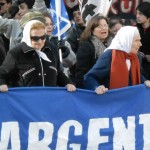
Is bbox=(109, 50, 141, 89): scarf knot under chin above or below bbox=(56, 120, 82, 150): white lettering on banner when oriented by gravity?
above

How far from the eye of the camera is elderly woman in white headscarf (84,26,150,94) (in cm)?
638

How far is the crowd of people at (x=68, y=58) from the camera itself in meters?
5.95

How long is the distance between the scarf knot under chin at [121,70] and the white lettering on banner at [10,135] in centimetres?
122

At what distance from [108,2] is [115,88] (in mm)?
2241

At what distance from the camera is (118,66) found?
636cm

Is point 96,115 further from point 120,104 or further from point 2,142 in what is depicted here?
point 2,142

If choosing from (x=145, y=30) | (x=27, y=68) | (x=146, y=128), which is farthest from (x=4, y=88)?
(x=145, y=30)

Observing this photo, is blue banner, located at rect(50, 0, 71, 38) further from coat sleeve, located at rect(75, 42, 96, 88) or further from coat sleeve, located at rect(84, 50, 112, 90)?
coat sleeve, located at rect(84, 50, 112, 90)

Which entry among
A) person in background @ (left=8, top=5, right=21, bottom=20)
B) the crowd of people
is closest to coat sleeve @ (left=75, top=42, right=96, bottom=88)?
the crowd of people

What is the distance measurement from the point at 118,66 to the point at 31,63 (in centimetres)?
99

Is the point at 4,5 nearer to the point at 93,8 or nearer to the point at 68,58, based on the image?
the point at 93,8

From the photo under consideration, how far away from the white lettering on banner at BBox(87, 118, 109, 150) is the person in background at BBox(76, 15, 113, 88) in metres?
0.76

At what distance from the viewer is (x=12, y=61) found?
19.3ft

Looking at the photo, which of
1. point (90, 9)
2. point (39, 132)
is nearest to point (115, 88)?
point (39, 132)
